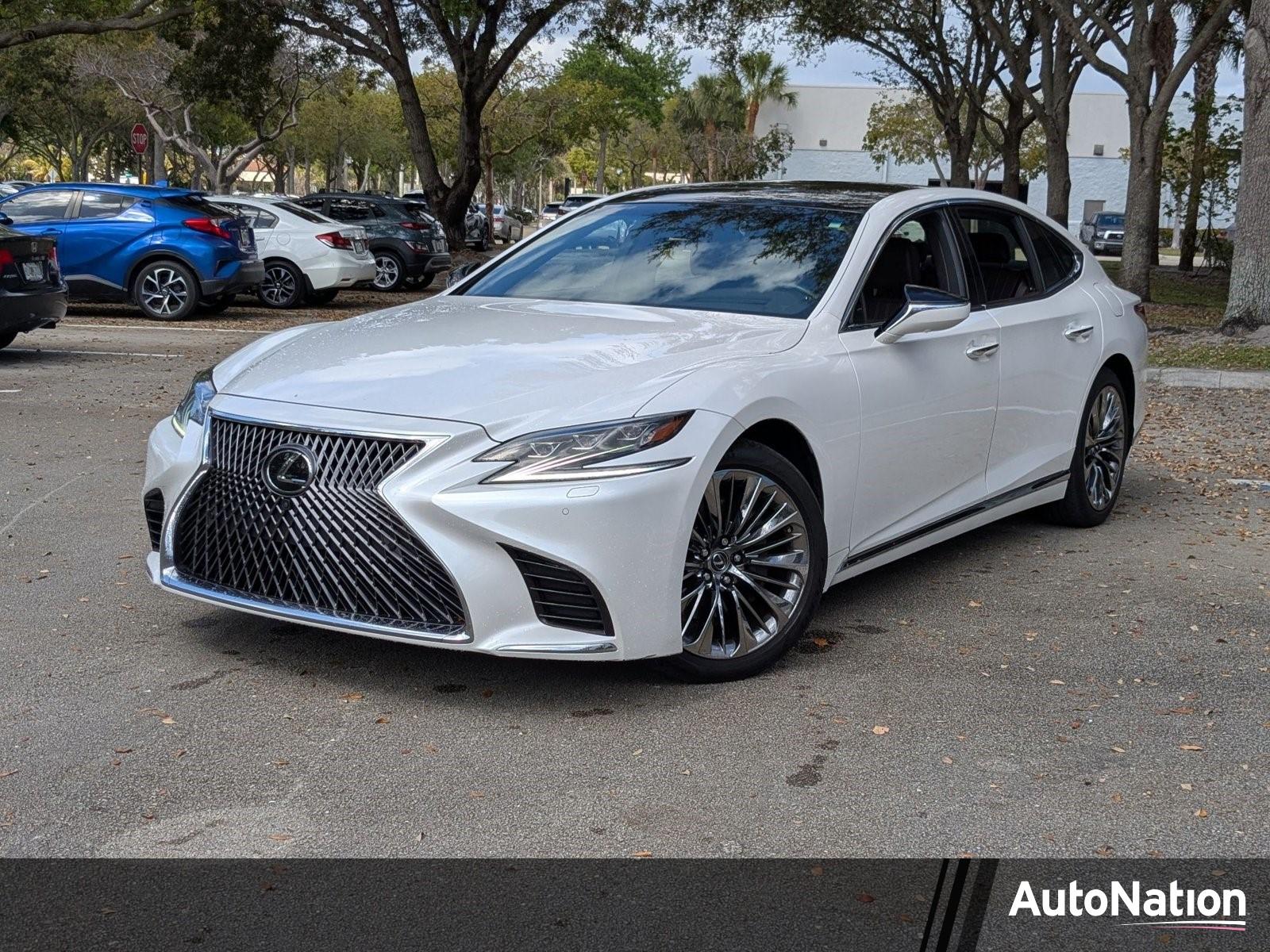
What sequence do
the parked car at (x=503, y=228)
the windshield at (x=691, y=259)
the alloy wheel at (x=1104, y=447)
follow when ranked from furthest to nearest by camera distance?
1. the parked car at (x=503, y=228)
2. the alloy wheel at (x=1104, y=447)
3. the windshield at (x=691, y=259)

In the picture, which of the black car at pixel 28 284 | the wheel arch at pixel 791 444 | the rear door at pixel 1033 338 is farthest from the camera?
the black car at pixel 28 284

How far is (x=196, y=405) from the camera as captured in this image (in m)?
5.07

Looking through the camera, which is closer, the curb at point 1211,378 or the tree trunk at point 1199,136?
the curb at point 1211,378

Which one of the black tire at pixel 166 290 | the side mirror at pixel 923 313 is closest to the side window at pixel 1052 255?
the side mirror at pixel 923 313

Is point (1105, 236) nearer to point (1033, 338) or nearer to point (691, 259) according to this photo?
point (1033, 338)

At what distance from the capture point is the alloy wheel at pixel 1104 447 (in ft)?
23.4

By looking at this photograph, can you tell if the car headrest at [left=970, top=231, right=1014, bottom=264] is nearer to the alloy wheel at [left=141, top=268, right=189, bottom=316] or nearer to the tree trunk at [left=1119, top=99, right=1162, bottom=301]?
the alloy wheel at [left=141, top=268, right=189, bottom=316]

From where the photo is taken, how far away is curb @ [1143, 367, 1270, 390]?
13188 millimetres

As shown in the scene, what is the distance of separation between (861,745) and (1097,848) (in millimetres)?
832

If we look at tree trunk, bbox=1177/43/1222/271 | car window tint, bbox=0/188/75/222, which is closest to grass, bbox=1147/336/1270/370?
car window tint, bbox=0/188/75/222

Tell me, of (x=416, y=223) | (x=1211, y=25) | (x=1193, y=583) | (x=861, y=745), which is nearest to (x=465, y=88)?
(x=416, y=223)

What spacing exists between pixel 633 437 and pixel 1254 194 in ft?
43.1

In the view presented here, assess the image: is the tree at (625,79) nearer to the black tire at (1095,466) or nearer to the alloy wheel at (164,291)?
the alloy wheel at (164,291)

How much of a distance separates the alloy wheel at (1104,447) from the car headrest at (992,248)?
0.80m
